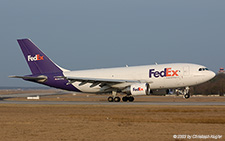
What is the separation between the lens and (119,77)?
1847 inches

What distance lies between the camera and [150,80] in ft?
146

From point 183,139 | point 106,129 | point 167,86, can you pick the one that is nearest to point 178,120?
point 106,129

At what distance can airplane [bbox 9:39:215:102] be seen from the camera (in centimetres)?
4356

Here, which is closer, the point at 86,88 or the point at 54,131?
the point at 54,131

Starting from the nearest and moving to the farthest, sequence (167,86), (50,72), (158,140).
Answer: (158,140) < (167,86) < (50,72)

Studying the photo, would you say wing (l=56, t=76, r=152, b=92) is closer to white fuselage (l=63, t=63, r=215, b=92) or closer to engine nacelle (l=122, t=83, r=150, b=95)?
white fuselage (l=63, t=63, r=215, b=92)

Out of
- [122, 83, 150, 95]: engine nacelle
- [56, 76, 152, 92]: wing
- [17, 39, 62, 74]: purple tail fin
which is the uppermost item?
[17, 39, 62, 74]: purple tail fin

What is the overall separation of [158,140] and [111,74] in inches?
1285

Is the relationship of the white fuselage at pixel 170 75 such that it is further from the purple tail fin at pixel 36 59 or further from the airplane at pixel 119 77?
the purple tail fin at pixel 36 59

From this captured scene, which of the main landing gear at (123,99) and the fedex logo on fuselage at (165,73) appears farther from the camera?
the main landing gear at (123,99)

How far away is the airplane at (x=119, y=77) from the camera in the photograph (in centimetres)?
4356

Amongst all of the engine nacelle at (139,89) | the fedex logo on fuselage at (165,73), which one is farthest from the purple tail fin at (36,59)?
the fedex logo on fuselage at (165,73)

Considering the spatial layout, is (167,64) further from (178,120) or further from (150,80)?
(178,120)

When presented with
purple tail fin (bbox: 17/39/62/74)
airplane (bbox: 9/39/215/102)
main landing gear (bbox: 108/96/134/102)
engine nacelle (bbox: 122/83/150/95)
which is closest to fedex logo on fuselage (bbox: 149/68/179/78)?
airplane (bbox: 9/39/215/102)
